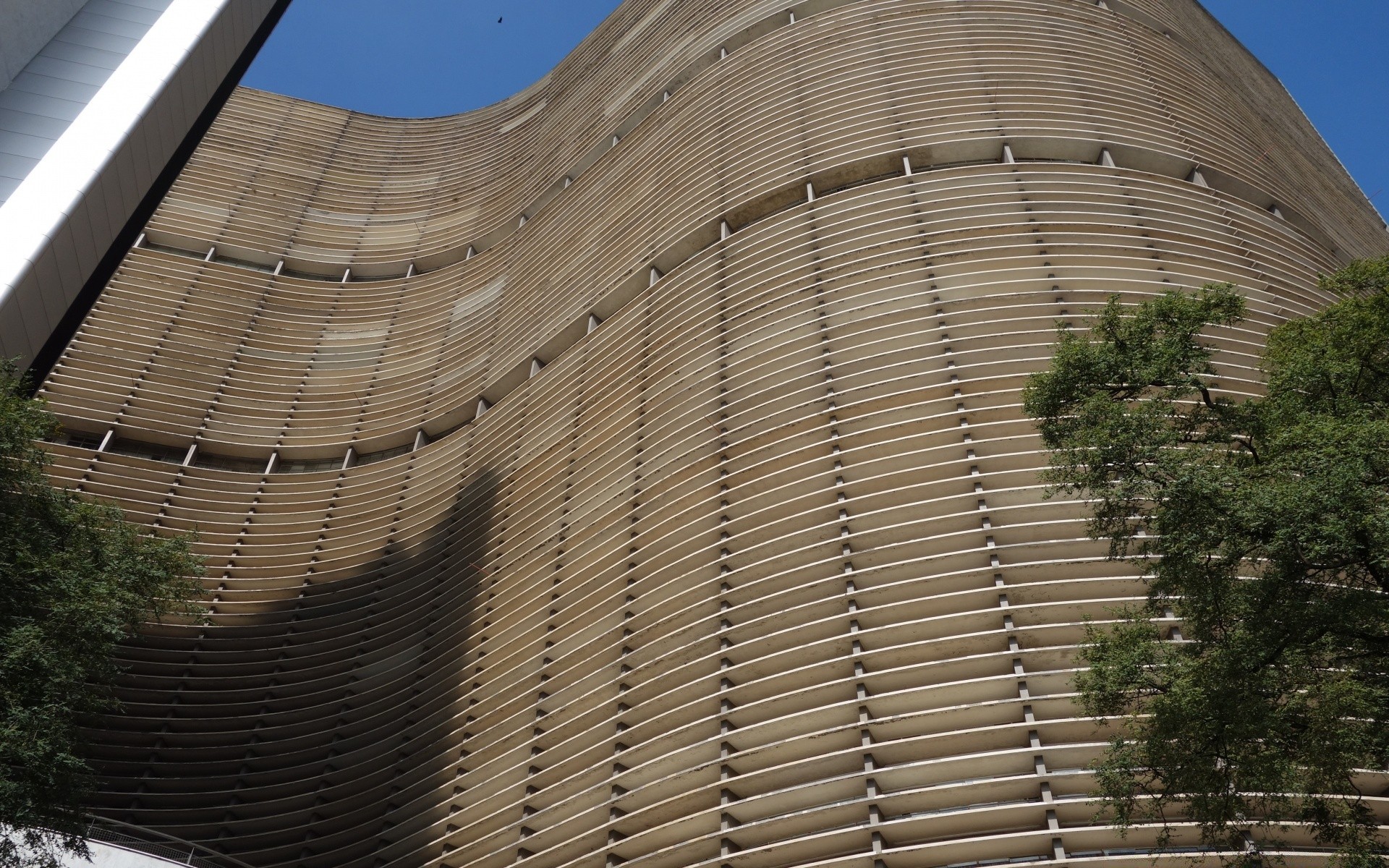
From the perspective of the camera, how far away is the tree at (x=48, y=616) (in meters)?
7.39

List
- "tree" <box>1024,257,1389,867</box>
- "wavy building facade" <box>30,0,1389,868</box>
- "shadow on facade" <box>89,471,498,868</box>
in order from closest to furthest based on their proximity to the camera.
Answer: "tree" <box>1024,257,1389,867</box>, "wavy building facade" <box>30,0,1389,868</box>, "shadow on facade" <box>89,471,498,868</box>

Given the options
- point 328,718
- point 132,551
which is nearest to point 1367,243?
point 328,718

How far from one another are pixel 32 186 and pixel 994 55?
13978mm

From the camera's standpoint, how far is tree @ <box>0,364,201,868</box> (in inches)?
291

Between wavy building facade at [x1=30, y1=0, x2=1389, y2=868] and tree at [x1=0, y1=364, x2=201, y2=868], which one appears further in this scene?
wavy building facade at [x1=30, y1=0, x2=1389, y2=868]

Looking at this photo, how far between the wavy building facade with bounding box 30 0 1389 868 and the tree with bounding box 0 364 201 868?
4.38 m

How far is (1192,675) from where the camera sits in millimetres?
6348

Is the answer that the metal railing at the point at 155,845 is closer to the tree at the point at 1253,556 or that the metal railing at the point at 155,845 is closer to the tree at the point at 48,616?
the tree at the point at 48,616

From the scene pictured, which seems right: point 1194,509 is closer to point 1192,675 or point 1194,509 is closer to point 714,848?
point 1192,675

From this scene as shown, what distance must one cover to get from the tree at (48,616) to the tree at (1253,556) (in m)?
6.93

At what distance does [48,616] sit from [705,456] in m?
7.01

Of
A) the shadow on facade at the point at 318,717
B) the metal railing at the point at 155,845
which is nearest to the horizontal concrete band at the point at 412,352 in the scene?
the shadow on facade at the point at 318,717

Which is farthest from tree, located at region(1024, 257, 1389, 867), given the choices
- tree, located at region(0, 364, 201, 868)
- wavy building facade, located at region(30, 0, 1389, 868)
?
tree, located at region(0, 364, 201, 868)

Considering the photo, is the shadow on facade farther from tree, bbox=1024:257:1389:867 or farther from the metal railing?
tree, bbox=1024:257:1389:867
